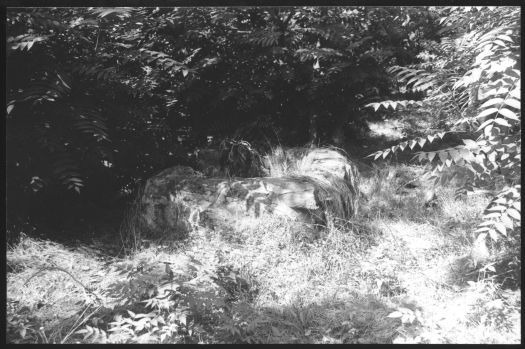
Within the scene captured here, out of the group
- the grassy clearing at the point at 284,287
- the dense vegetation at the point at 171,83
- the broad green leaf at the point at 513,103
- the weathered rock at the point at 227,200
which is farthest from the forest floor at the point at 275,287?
the broad green leaf at the point at 513,103

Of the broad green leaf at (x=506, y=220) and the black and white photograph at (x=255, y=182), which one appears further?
the black and white photograph at (x=255, y=182)

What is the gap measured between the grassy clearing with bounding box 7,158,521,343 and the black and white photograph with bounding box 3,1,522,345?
0.06ft

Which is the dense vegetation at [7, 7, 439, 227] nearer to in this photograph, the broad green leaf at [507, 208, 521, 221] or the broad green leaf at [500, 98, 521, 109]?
the broad green leaf at [500, 98, 521, 109]

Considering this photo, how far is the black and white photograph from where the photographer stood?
261 cm

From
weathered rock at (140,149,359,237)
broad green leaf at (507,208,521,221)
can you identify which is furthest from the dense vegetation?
broad green leaf at (507,208,521,221)

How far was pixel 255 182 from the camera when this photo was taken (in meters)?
4.05

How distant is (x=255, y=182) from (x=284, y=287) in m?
1.27

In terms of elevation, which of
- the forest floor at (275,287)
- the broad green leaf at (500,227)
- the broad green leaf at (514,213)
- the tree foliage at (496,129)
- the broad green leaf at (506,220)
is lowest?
the forest floor at (275,287)

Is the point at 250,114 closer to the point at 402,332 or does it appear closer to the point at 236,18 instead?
the point at 236,18

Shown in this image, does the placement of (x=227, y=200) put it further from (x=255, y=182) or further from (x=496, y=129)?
(x=496, y=129)

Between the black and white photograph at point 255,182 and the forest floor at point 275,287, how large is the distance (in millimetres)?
16

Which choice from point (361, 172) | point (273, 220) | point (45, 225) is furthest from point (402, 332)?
point (45, 225)

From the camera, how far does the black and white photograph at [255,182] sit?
261 centimetres

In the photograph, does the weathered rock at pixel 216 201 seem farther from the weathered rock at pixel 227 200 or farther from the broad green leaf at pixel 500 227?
the broad green leaf at pixel 500 227
